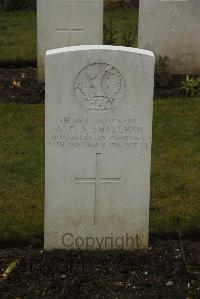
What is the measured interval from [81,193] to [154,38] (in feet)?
16.2

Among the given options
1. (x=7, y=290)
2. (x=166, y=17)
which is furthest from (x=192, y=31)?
(x=7, y=290)

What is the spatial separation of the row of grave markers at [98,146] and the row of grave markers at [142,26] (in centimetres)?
458

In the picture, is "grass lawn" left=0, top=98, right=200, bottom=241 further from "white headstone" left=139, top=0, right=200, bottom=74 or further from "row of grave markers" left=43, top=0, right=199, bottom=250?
"white headstone" left=139, top=0, right=200, bottom=74

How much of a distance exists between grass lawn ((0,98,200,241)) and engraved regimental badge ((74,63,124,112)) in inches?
45.8

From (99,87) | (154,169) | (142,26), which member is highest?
(142,26)

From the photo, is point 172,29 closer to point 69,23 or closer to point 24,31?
point 69,23

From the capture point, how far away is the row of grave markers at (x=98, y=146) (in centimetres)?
467

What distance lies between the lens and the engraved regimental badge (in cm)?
469

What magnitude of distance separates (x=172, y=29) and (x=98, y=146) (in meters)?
5.00

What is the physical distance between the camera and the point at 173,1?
368 inches

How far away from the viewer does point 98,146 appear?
15.8 ft

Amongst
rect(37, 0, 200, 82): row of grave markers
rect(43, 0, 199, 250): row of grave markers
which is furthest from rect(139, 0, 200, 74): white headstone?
rect(43, 0, 199, 250): row of grave markers

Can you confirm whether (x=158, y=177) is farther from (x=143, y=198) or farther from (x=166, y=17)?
(x=166, y=17)

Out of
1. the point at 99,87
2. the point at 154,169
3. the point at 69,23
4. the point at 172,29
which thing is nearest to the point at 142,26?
the point at 172,29
